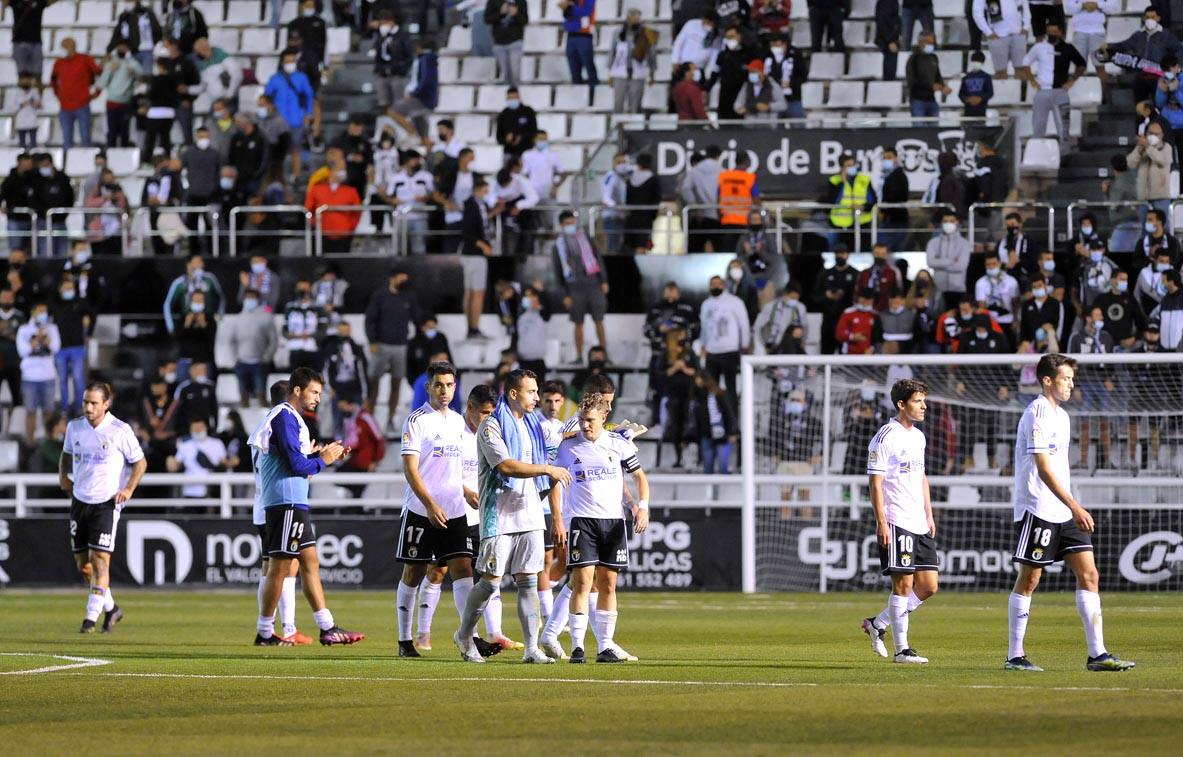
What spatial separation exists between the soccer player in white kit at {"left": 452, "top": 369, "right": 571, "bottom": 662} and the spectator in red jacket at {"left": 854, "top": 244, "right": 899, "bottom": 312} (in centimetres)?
1344

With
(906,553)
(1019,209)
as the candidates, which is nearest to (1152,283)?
(1019,209)

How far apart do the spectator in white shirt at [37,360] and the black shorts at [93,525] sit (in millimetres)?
11080

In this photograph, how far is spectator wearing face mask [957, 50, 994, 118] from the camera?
29.1 m

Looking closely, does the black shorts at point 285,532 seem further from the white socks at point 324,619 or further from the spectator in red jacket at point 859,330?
the spectator in red jacket at point 859,330

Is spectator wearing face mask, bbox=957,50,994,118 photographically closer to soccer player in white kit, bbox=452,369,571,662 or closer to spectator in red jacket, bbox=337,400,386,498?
spectator in red jacket, bbox=337,400,386,498

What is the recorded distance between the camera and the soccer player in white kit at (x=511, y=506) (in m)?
13.1

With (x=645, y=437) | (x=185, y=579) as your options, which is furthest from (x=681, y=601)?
(x=185, y=579)

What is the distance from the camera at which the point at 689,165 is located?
2948 cm

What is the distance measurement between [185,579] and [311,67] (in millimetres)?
10593

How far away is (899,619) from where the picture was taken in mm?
13758

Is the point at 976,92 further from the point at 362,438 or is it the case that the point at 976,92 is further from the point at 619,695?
the point at 619,695

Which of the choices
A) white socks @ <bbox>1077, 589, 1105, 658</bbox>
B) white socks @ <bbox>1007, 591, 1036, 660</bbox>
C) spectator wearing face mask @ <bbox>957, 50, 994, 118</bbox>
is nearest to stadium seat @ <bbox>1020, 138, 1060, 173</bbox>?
spectator wearing face mask @ <bbox>957, 50, 994, 118</bbox>

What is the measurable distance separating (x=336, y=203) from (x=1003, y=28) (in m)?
10.6

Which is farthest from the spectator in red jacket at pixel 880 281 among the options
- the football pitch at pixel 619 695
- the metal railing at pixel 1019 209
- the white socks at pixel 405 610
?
the white socks at pixel 405 610
